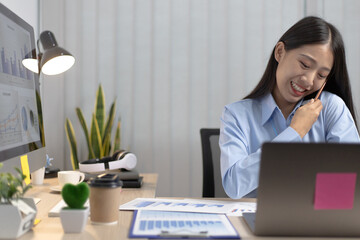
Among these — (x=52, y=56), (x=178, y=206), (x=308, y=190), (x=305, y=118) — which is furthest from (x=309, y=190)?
(x=52, y=56)

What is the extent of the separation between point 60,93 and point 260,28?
5.09 feet

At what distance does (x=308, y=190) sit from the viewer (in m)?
0.92

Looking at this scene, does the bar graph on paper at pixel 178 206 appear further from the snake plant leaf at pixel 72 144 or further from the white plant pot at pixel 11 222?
the snake plant leaf at pixel 72 144

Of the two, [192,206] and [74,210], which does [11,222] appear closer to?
[74,210]

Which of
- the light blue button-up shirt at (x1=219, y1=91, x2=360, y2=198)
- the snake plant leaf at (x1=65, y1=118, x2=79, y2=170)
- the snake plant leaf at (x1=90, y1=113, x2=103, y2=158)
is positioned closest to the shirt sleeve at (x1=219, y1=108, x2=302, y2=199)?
the light blue button-up shirt at (x1=219, y1=91, x2=360, y2=198)

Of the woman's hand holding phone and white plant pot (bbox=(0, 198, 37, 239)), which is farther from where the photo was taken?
the woman's hand holding phone

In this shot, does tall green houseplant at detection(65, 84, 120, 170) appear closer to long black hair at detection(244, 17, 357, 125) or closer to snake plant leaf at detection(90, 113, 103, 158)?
snake plant leaf at detection(90, 113, 103, 158)

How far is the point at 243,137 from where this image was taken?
1.76 metres

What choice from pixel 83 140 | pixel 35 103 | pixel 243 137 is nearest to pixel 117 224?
pixel 35 103

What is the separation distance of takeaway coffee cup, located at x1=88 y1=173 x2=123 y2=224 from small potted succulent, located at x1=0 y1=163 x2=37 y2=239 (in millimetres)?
148

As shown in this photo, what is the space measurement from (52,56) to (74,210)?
98cm

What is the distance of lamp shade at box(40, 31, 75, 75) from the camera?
1.78 metres

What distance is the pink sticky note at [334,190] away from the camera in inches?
36.3

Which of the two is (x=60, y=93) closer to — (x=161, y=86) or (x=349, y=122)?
(x=161, y=86)
